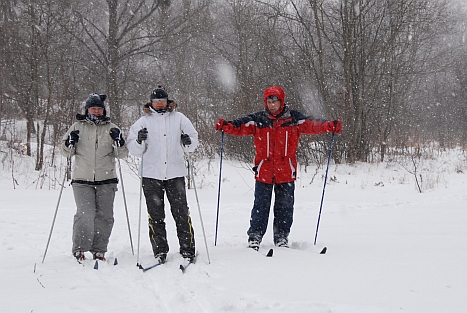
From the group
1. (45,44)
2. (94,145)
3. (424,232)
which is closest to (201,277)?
(94,145)

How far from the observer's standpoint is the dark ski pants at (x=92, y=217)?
449 cm

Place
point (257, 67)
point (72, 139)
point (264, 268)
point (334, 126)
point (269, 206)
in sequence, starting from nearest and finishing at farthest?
point (264, 268) → point (72, 139) → point (334, 126) → point (269, 206) → point (257, 67)

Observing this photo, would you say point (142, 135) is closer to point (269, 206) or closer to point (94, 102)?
point (94, 102)

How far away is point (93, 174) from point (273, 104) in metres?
1.98

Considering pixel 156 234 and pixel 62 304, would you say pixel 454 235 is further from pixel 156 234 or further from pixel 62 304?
pixel 62 304

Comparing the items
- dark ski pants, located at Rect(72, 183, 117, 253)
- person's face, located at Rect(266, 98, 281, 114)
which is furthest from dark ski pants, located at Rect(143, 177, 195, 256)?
person's face, located at Rect(266, 98, 281, 114)

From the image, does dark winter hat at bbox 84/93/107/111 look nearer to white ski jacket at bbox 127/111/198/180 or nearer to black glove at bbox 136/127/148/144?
white ski jacket at bbox 127/111/198/180

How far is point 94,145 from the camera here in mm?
4539

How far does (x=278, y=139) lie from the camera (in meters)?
4.76

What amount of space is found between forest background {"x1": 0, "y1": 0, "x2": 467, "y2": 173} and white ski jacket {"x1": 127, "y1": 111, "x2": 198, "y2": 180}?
784cm

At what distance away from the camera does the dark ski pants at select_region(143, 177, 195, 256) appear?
4410mm

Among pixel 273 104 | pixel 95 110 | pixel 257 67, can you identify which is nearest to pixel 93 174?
pixel 95 110

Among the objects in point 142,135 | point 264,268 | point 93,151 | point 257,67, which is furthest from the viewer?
point 257,67

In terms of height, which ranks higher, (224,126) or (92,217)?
(224,126)
